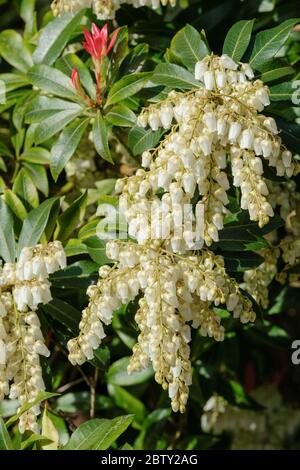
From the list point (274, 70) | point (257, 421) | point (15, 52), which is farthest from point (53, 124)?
point (257, 421)

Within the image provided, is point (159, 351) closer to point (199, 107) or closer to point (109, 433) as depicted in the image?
point (109, 433)

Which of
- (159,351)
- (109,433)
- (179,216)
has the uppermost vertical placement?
(179,216)

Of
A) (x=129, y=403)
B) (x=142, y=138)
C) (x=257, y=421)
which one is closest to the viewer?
(x=142, y=138)

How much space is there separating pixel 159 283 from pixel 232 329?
1.30 metres

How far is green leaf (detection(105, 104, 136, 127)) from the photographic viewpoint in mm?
2764

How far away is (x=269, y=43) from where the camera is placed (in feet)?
9.03

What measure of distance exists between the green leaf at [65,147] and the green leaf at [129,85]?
0.56 ft

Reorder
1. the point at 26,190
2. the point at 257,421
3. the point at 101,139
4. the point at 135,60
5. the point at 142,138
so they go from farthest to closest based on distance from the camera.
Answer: the point at 257,421, the point at 26,190, the point at 135,60, the point at 101,139, the point at 142,138

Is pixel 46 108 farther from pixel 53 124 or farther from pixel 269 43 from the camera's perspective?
pixel 269 43

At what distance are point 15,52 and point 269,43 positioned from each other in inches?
42.4

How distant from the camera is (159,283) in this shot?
2297 millimetres

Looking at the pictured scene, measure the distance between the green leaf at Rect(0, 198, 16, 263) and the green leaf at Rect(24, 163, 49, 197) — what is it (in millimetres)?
317

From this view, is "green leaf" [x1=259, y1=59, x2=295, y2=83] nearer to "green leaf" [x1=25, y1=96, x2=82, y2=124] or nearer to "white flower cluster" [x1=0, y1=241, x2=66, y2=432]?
"green leaf" [x1=25, y1=96, x2=82, y2=124]
